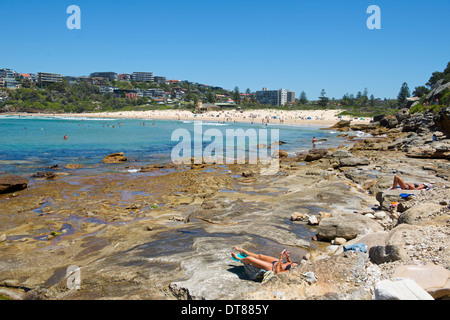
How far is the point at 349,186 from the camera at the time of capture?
1234cm

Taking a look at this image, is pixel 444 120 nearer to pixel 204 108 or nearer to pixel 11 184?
pixel 11 184

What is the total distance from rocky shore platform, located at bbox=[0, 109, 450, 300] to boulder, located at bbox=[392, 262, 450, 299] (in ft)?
0.07

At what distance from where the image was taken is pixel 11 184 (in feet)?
43.3

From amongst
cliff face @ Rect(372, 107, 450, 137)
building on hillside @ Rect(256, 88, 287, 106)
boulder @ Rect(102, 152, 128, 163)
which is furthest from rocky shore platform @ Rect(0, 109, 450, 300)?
building on hillside @ Rect(256, 88, 287, 106)

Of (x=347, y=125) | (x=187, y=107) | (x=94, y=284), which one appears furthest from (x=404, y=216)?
(x=187, y=107)

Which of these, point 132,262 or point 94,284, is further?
point 132,262

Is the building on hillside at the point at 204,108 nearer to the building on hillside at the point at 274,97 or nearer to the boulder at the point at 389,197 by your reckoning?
the building on hillside at the point at 274,97

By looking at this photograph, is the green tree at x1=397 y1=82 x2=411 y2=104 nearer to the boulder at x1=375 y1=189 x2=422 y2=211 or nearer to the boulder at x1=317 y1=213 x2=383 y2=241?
the boulder at x1=375 y1=189 x2=422 y2=211

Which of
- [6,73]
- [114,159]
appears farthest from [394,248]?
[6,73]

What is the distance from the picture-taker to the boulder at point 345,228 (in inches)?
284

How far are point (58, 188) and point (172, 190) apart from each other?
5.36 meters

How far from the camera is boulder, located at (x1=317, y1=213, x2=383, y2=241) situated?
722cm
